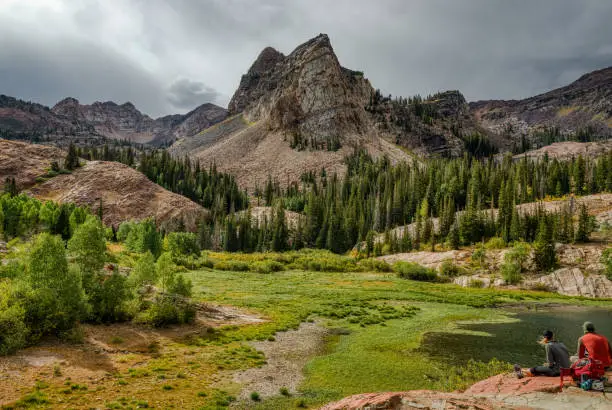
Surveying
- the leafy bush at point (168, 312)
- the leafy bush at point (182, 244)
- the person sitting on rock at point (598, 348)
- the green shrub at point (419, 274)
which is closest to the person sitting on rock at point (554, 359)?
the person sitting on rock at point (598, 348)

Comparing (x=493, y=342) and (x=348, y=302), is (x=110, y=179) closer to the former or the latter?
(x=348, y=302)

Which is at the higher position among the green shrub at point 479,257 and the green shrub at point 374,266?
the green shrub at point 479,257

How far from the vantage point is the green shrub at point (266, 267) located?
291 feet

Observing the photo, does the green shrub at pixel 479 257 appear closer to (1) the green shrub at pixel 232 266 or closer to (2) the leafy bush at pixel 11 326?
(1) the green shrub at pixel 232 266

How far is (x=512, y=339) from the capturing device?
118 feet

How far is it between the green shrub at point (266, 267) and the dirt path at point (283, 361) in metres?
51.8

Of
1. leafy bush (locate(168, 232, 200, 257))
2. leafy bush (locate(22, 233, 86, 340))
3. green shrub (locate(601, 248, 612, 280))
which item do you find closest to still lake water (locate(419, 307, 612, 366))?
green shrub (locate(601, 248, 612, 280))

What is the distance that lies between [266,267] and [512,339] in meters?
61.6

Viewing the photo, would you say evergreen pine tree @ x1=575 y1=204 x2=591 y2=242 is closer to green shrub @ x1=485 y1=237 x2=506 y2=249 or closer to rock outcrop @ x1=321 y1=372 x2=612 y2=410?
green shrub @ x1=485 y1=237 x2=506 y2=249

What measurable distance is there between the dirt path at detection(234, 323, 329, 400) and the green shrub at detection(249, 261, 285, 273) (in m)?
51.8

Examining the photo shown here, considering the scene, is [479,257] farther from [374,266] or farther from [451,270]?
[374,266]

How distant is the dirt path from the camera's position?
70.6 ft

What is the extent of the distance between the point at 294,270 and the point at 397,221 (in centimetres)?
6066

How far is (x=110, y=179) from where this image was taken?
468 ft
